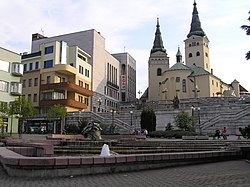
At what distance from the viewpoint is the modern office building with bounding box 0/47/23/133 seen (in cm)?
4572

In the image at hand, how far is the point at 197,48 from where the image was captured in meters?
93.4

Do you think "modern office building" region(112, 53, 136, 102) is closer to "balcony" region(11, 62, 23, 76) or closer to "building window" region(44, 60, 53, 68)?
"building window" region(44, 60, 53, 68)

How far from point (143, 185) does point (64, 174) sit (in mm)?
2432

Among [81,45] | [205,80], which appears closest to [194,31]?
[205,80]

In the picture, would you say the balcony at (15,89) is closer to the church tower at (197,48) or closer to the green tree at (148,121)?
the green tree at (148,121)

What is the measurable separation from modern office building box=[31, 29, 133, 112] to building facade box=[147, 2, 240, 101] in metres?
15.4

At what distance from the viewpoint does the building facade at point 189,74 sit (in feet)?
259

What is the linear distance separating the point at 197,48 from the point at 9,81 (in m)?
63.7

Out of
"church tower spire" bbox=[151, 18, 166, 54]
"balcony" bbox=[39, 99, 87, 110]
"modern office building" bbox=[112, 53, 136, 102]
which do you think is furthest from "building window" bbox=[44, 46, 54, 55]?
"church tower spire" bbox=[151, 18, 166, 54]

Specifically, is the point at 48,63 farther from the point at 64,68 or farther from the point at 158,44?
the point at 158,44

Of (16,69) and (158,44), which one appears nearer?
(16,69)

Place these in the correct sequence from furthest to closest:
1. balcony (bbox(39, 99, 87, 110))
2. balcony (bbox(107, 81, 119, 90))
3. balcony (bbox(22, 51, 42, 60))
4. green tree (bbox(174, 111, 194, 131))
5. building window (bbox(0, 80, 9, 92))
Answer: balcony (bbox(107, 81, 119, 90))
balcony (bbox(22, 51, 42, 60))
balcony (bbox(39, 99, 87, 110))
building window (bbox(0, 80, 9, 92))
green tree (bbox(174, 111, 194, 131))

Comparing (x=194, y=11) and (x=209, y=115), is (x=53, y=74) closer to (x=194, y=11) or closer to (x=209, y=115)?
(x=209, y=115)

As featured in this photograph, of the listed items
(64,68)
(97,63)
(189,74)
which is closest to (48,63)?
(64,68)
